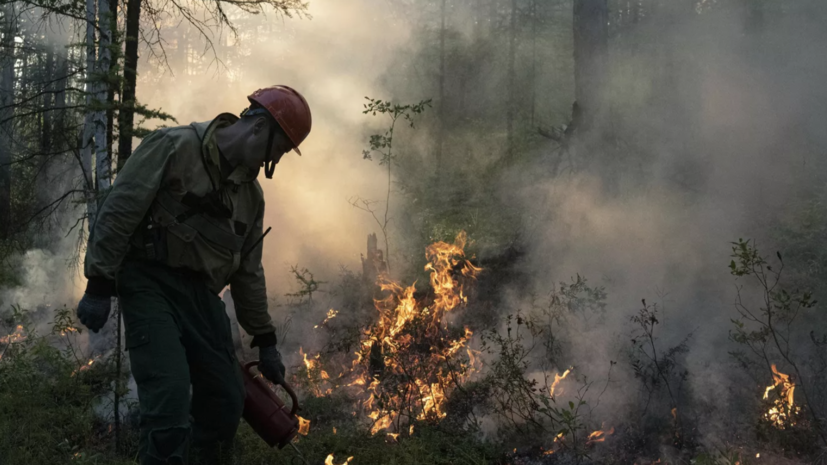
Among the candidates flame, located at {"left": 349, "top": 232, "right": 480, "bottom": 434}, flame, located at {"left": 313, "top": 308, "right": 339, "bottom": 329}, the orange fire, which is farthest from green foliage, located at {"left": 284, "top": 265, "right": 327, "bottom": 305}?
flame, located at {"left": 349, "top": 232, "right": 480, "bottom": 434}

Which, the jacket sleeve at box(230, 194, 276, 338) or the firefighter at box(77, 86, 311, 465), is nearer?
the firefighter at box(77, 86, 311, 465)

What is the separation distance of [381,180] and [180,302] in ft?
39.6

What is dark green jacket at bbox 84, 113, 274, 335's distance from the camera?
2701 mm

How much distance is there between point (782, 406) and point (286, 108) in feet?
14.1

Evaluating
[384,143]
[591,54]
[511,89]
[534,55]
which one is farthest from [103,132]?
[534,55]

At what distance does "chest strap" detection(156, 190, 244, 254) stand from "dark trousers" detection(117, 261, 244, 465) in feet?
0.80

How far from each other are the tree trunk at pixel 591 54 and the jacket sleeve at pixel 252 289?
6.20 m

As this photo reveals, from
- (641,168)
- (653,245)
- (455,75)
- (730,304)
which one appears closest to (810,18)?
(641,168)

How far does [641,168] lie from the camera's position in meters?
8.51

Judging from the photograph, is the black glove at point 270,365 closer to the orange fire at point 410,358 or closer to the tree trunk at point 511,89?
the orange fire at point 410,358

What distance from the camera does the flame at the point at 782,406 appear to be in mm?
4039

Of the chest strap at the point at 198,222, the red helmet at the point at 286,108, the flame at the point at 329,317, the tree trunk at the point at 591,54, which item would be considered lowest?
the chest strap at the point at 198,222

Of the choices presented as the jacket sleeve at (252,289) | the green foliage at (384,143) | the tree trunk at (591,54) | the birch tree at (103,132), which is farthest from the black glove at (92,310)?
the tree trunk at (591,54)

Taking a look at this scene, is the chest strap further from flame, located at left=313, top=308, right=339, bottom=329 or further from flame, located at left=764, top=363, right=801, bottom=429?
flame, located at left=313, top=308, right=339, bottom=329
